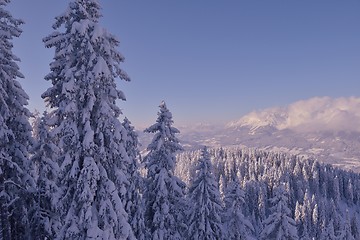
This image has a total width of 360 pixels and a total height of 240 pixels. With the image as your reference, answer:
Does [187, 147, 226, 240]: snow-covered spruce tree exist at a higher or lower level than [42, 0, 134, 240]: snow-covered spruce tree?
lower

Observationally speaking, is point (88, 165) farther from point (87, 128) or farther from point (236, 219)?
point (236, 219)

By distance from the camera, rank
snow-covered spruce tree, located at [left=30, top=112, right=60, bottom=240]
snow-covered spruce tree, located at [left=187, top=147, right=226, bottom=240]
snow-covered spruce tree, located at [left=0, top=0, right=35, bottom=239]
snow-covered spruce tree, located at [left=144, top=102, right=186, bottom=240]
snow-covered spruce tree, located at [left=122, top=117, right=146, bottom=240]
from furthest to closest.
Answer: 1. snow-covered spruce tree, located at [left=187, top=147, right=226, bottom=240]
2. snow-covered spruce tree, located at [left=144, top=102, right=186, bottom=240]
3. snow-covered spruce tree, located at [left=122, top=117, right=146, bottom=240]
4. snow-covered spruce tree, located at [left=30, top=112, right=60, bottom=240]
5. snow-covered spruce tree, located at [left=0, top=0, right=35, bottom=239]

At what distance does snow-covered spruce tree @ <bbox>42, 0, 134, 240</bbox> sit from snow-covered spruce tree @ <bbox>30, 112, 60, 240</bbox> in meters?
5.23

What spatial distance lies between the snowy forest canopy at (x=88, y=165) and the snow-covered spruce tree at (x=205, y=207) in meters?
0.09

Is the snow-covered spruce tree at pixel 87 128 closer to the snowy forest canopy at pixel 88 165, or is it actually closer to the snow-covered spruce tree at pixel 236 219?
the snowy forest canopy at pixel 88 165

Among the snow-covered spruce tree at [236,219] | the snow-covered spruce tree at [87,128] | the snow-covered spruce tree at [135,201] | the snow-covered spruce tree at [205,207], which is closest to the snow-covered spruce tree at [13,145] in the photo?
the snow-covered spruce tree at [87,128]

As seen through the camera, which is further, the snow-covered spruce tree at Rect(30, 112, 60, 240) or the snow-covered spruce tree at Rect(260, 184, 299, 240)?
the snow-covered spruce tree at Rect(260, 184, 299, 240)

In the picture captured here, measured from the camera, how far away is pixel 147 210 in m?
26.2

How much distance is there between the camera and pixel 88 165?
14.0m

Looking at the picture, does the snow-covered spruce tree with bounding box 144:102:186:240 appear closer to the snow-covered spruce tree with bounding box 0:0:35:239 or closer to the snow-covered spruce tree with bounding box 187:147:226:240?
the snow-covered spruce tree with bounding box 187:147:226:240

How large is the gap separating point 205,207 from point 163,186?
5.40 metres

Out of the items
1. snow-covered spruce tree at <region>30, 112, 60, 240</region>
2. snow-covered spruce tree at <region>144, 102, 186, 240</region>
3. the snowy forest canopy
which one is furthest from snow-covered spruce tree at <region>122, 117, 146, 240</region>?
snow-covered spruce tree at <region>30, 112, 60, 240</region>

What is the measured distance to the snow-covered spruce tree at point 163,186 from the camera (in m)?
25.0

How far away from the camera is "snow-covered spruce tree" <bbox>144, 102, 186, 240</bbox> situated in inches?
982
